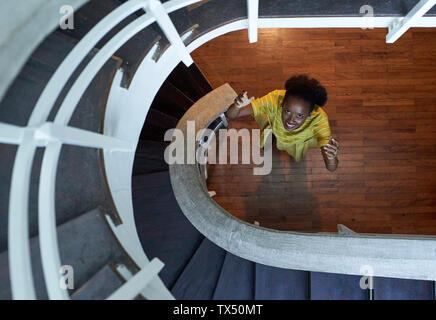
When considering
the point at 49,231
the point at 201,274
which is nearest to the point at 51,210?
the point at 49,231

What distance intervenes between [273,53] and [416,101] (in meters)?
1.69

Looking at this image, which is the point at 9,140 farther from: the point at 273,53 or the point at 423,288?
the point at 273,53

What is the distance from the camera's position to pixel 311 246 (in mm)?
1919

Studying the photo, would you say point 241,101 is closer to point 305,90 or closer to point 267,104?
point 267,104

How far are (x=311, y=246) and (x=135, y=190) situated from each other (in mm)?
1253

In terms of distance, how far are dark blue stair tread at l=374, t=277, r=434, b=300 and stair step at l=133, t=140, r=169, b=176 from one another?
172 centimetres

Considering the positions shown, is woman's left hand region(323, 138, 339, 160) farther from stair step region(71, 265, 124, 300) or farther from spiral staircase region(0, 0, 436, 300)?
stair step region(71, 265, 124, 300)

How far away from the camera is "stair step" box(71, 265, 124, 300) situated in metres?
1.24

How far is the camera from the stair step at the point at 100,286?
1.24 metres

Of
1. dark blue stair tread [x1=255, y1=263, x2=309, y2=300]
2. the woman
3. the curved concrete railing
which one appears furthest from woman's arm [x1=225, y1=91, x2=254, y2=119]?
dark blue stair tread [x1=255, y1=263, x2=309, y2=300]

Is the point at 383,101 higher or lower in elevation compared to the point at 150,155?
higher

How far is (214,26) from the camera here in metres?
2.00

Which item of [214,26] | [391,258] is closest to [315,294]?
[391,258]
